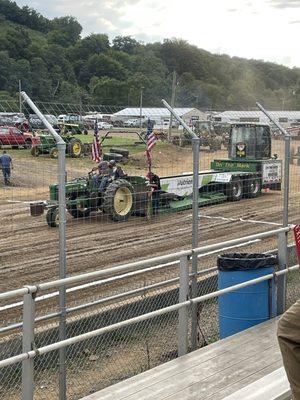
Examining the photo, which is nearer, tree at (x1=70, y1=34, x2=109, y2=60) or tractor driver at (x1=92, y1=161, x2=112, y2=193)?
tractor driver at (x1=92, y1=161, x2=112, y2=193)

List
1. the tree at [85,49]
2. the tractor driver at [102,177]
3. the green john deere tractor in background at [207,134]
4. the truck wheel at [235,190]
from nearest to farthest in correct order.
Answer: the green john deere tractor in background at [207,134], the tractor driver at [102,177], the truck wheel at [235,190], the tree at [85,49]

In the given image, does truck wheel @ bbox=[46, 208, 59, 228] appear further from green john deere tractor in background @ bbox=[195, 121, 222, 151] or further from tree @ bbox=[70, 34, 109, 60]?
tree @ bbox=[70, 34, 109, 60]

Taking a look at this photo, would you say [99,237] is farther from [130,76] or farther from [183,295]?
[130,76]

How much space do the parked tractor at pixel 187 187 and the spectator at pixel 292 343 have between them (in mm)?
9973

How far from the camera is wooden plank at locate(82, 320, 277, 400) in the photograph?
4621 mm

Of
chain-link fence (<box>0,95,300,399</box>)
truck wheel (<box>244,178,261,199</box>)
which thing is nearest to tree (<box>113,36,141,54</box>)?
chain-link fence (<box>0,95,300,399</box>)

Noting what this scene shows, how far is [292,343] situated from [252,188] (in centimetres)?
2049

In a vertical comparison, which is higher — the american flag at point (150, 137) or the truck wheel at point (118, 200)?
the american flag at point (150, 137)

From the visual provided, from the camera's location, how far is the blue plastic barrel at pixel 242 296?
6418 millimetres

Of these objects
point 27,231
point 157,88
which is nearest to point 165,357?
point 27,231

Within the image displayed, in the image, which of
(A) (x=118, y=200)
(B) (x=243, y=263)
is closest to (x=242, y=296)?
(B) (x=243, y=263)

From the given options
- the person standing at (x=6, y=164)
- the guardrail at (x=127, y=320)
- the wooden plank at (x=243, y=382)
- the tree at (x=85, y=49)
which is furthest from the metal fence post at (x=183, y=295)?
the tree at (x=85, y=49)

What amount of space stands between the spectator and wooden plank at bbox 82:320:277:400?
245 cm

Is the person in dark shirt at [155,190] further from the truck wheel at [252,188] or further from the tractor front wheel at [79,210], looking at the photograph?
the truck wheel at [252,188]
